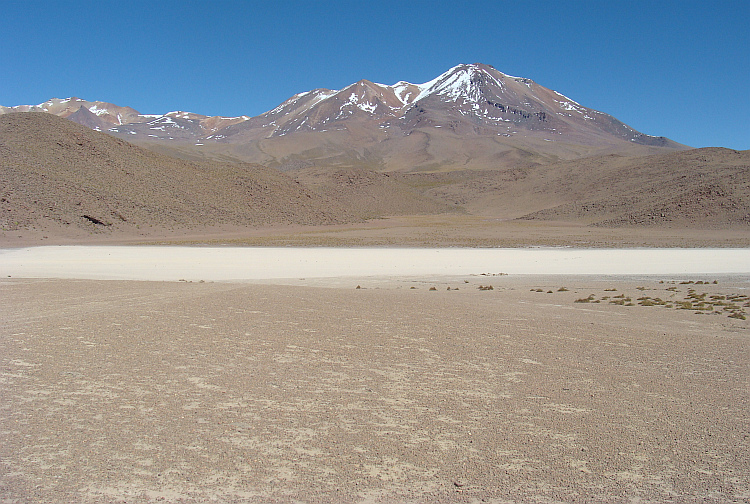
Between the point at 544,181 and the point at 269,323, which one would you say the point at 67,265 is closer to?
the point at 269,323

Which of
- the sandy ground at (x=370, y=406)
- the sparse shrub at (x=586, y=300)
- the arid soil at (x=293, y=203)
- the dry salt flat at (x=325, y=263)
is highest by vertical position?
the arid soil at (x=293, y=203)

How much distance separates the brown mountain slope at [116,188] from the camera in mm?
46531

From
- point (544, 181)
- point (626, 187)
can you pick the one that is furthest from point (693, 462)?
point (544, 181)

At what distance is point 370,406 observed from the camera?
6.37m

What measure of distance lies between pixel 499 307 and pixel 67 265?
19.6 metres

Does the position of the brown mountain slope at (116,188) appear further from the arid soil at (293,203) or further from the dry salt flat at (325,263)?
the dry salt flat at (325,263)

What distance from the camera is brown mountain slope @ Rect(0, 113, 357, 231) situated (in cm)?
4653

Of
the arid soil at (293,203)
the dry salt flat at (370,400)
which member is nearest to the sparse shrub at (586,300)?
the dry salt flat at (370,400)

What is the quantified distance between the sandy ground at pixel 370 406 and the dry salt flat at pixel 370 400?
0.03 meters

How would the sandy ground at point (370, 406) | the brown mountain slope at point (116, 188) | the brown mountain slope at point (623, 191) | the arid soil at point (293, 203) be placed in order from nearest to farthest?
1. the sandy ground at point (370, 406)
2. the arid soil at point (293, 203)
3. the brown mountain slope at point (116, 188)
4. the brown mountain slope at point (623, 191)

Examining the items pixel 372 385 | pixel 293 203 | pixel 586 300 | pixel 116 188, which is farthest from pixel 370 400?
pixel 293 203

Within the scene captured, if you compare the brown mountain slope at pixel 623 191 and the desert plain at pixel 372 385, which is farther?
the brown mountain slope at pixel 623 191

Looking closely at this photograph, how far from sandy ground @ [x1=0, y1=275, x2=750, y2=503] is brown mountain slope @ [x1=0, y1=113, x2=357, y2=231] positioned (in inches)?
1513

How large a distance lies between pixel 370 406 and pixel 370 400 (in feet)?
0.73
